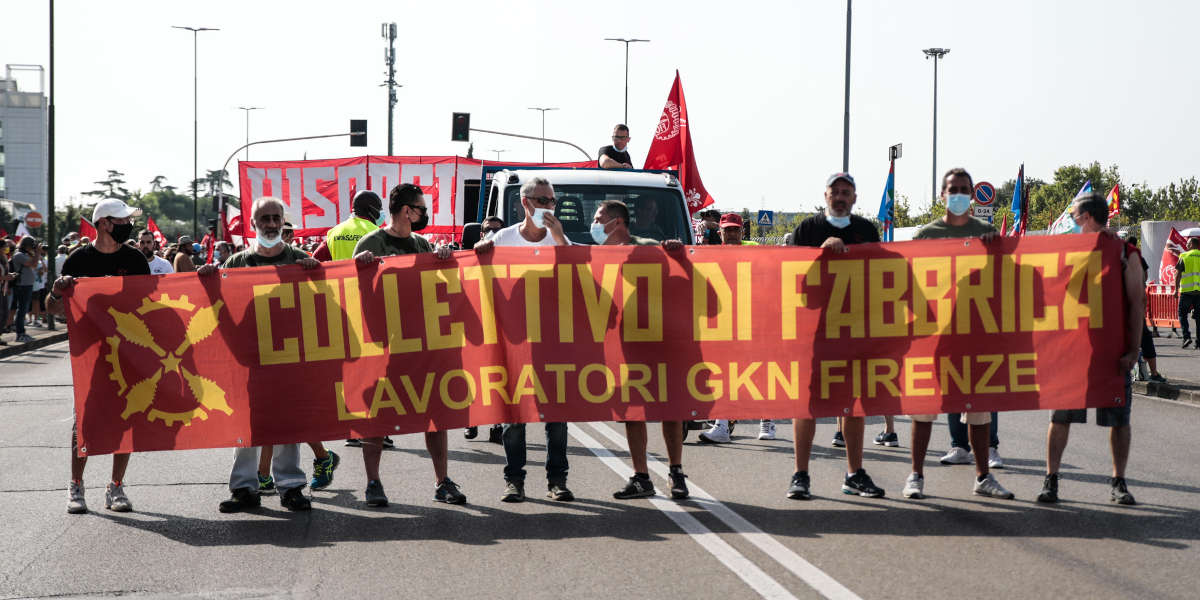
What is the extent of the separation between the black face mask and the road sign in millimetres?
20077

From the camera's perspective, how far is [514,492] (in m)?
8.47

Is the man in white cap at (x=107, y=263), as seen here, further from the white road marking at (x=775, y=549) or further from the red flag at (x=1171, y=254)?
the red flag at (x=1171, y=254)

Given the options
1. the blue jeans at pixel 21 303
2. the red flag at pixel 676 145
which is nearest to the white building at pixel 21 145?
the blue jeans at pixel 21 303

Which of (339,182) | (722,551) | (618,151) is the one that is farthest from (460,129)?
(722,551)

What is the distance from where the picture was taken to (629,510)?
26.7ft

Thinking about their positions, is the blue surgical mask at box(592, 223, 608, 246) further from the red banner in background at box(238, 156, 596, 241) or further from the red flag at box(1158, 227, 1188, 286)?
the red flag at box(1158, 227, 1188, 286)

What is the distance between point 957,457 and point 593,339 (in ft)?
10.8

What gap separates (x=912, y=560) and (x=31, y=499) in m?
5.58

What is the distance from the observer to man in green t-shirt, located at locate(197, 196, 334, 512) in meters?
8.26

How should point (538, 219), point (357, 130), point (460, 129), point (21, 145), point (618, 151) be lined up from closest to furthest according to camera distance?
1. point (538, 219)
2. point (618, 151)
3. point (460, 129)
4. point (357, 130)
5. point (21, 145)

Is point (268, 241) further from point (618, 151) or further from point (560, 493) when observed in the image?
point (618, 151)

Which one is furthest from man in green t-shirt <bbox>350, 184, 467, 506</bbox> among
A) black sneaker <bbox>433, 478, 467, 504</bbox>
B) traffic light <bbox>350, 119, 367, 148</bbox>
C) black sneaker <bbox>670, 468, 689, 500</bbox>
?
traffic light <bbox>350, 119, 367, 148</bbox>

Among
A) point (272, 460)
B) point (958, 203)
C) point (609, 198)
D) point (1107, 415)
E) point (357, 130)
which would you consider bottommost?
point (272, 460)

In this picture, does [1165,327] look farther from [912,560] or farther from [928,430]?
[912,560]
